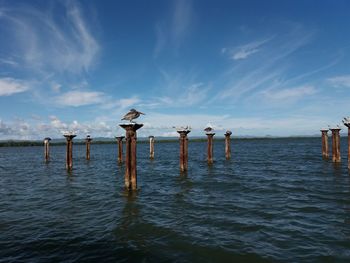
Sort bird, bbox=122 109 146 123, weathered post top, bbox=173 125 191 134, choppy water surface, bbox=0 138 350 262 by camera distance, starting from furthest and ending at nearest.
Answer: weathered post top, bbox=173 125 191 134 < bird, bbox=122 109 146 123 < choppy water surface, bbox=0 138 350 262

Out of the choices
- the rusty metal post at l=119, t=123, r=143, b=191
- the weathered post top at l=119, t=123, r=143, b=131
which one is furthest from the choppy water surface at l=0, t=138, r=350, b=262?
the weathered post top at l=119, t=123, r=143, b=131

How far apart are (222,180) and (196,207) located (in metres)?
7.74

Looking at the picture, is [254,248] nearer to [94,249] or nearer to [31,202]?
[94,249]

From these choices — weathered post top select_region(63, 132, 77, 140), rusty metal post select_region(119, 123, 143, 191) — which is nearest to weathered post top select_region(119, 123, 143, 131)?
rusty metal post select_region(119, 123, 143, 191)

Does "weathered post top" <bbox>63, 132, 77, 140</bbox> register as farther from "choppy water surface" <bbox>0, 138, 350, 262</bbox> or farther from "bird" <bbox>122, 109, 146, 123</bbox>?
"bird" <bbox>122, 109, 146, 123</bbox>

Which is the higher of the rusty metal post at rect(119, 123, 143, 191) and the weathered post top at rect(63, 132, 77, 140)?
the weathered post top at rect(63, 132, 77, 140)

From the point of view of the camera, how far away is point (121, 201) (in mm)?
14492

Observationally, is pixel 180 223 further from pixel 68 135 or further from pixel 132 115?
pixel 68 135

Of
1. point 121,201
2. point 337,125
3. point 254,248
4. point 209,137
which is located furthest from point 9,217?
point 337,125

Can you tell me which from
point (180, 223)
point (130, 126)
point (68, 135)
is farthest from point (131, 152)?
point (68, 135)

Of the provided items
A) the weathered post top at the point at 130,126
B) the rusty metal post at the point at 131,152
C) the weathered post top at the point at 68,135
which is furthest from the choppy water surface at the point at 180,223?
the weathered post top at the point at 68,135

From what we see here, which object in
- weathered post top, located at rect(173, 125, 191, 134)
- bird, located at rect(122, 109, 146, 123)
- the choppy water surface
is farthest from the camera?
weathered post top, located at rect(173, 125, 191, 134)

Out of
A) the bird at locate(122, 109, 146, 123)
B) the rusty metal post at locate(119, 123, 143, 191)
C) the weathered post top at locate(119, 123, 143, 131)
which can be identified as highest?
the bird at locate(122, 109, 146, 123)

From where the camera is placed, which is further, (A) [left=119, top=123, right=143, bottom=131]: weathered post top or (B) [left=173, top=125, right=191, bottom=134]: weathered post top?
(B) [left=173, top=125, right=191, bottom=134]: weathered post top
